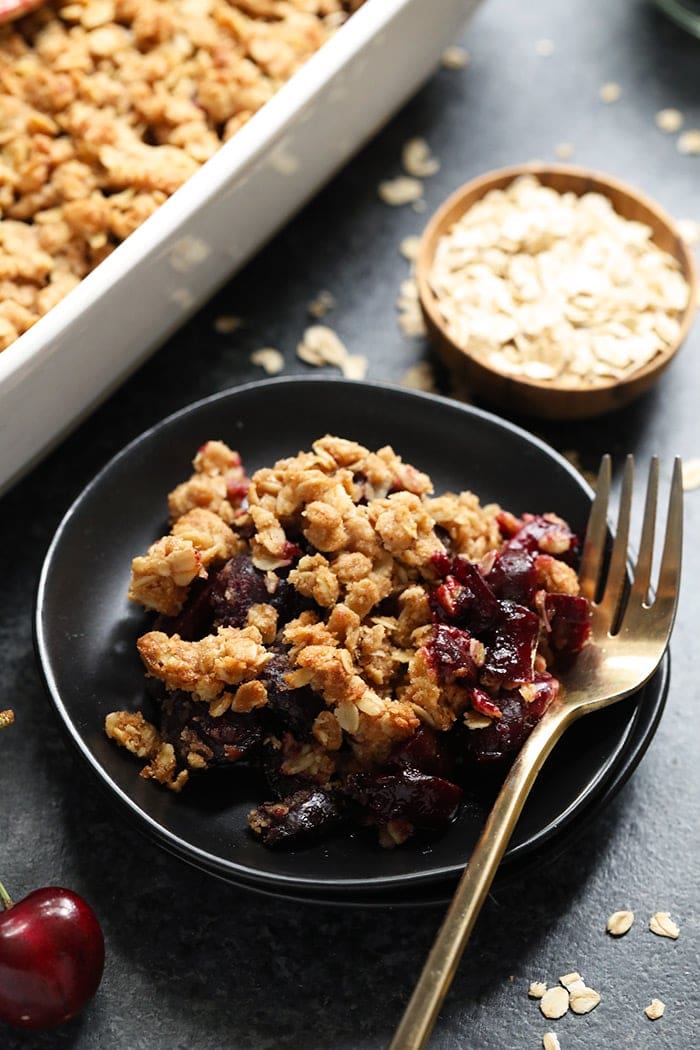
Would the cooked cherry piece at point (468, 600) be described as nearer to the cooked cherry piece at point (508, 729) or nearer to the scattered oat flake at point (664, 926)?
the cooked cherry piece at point (508, 729)

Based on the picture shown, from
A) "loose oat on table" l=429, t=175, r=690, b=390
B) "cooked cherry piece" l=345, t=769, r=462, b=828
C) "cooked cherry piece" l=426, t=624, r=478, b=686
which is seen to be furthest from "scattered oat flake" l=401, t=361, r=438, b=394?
"cooked cherry piece" l=345, t=769, r=462, b=828

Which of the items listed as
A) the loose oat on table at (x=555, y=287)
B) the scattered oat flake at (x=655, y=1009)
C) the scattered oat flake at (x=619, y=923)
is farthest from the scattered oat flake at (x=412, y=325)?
the scattered oat flake at (x=655, y=1009)

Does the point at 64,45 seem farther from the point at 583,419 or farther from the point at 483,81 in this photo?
the point at 583,419

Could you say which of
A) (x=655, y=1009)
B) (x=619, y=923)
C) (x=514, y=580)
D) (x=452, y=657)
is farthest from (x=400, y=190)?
(x=655, y=1009)

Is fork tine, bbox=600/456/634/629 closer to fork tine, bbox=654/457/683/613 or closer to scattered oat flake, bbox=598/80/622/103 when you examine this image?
fork tine, bbox=654/457/683/613

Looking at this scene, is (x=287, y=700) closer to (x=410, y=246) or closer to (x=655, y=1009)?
(x=655, y=1009)
